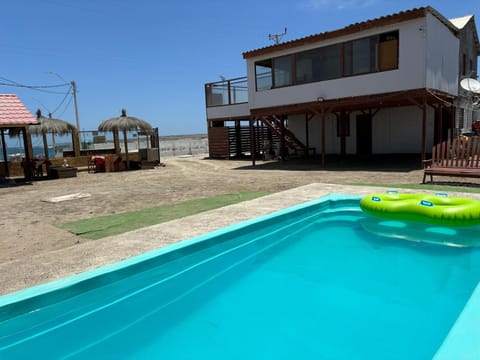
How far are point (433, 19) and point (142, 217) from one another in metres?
12.2

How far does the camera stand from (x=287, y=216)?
653 centimetres

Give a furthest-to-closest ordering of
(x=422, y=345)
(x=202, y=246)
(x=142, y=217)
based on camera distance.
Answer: (x=142, y=217)
(x=202, y=246)
(x=422, y=345)

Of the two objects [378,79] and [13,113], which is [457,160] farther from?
[13,113]

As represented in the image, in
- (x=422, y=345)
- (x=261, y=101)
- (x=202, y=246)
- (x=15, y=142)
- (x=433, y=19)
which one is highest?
(x=433, y=19)

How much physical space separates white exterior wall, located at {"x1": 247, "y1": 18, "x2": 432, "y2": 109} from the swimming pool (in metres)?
9.06

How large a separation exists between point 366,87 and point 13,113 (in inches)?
541

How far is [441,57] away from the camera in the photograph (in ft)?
45.8

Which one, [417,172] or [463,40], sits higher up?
[463,40]

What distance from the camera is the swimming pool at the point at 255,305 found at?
132 inches

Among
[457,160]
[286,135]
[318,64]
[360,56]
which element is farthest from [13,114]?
[457,160]

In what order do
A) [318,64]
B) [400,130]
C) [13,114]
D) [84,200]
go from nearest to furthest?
[84,200], [13,114], [318,64], [400,130]

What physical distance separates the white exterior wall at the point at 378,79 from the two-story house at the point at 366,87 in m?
0.03

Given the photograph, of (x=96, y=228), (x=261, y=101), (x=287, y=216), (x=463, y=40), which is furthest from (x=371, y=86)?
(x=96, y=228)

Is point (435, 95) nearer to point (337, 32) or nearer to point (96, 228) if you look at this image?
point (337, 32)
